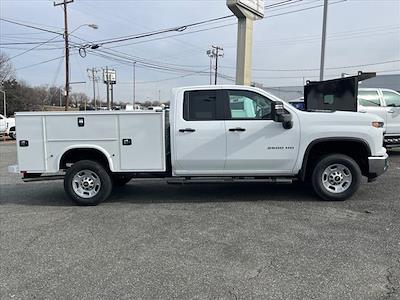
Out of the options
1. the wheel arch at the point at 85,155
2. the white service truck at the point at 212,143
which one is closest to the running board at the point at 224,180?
the white service truck at the point at 212,143

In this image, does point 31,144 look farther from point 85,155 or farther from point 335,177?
point 335,177

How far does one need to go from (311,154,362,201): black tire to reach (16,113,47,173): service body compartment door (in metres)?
4.71

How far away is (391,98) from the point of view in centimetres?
1290

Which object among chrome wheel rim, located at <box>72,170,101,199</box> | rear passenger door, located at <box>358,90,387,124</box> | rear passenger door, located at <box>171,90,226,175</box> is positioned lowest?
chrome wheel rim, located at <box>72,170,101,199</box>

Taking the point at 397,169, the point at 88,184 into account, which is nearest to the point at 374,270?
the point at 88,184

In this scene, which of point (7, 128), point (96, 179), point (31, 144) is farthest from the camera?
point (7, 128)

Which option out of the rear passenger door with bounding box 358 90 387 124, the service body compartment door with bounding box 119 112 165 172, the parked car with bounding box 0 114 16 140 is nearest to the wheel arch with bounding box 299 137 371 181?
the service body compartment door with bounding box 119 112 165 172

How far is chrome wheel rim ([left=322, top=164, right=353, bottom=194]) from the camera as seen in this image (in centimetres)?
710

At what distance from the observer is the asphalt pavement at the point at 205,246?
3918 millimetres

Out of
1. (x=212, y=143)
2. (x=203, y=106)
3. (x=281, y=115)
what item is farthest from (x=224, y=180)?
(x=281, y=115)

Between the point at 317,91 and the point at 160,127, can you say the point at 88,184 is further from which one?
the point at 317,91

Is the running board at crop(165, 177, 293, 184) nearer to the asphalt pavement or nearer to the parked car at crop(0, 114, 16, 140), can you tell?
the asphalt pavement

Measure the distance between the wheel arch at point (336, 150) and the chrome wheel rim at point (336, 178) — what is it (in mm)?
319

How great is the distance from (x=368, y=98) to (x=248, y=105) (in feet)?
23.9
